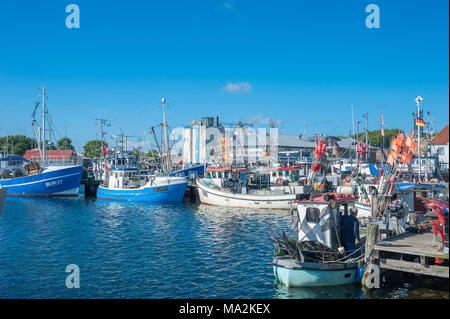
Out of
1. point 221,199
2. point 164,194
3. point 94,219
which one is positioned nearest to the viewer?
point 94,219


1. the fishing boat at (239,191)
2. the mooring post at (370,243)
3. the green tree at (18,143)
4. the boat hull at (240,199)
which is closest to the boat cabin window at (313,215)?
the mooring post at (370,243)

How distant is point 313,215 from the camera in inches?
693

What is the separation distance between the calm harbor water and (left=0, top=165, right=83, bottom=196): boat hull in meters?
16.3

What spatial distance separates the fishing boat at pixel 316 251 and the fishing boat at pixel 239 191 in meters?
22.6

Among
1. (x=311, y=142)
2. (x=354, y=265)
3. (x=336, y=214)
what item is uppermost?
(x=311, y=142)

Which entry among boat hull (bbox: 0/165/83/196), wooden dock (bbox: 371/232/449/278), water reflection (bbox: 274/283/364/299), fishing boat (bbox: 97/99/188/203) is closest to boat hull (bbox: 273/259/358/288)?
water reflection (bbox: 274/283/364/299)

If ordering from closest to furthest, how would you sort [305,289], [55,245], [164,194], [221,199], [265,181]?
1. [305,289]
2. [55,245]
3. [221,199]
4. [164,194]
5. [265,181]

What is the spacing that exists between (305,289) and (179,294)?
526 centimetres

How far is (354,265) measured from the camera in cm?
1639

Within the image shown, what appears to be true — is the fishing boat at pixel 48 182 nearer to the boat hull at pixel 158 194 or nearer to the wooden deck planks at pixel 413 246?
the boat hull at pixel 158 194

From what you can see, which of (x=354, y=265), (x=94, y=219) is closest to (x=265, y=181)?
(x=94, y=219)

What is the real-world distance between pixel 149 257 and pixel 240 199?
22609 mm

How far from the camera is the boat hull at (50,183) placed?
181 ft
